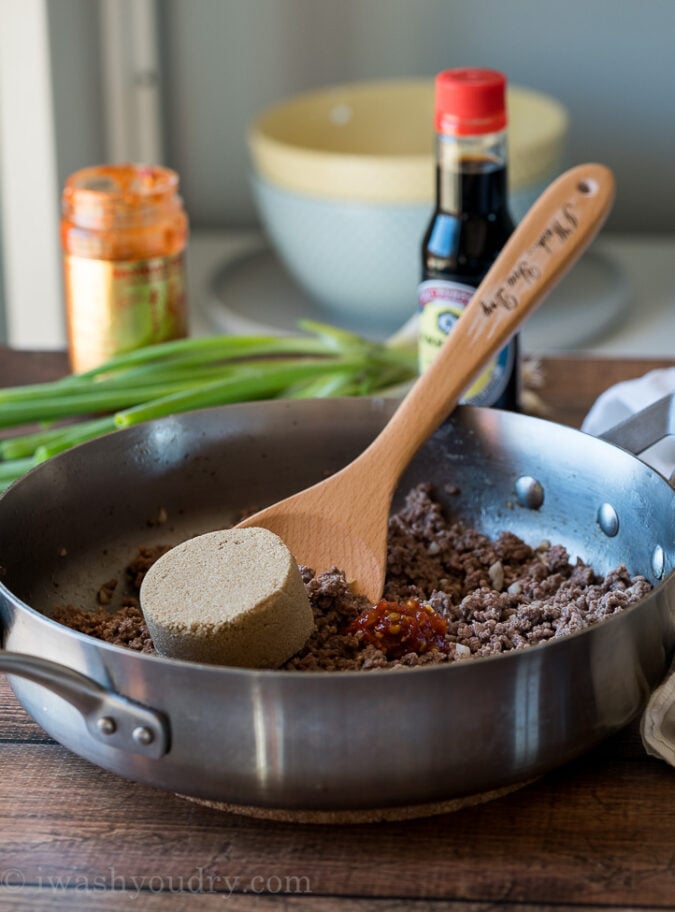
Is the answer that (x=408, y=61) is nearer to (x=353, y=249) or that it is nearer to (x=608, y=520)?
(x=353, y=249)

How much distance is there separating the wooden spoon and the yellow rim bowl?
792 millimetres

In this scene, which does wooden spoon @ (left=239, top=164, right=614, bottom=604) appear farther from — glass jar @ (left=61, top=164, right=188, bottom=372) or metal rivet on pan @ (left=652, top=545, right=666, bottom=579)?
glass jar @ (left=61, top=164, right=188, bottom=372)

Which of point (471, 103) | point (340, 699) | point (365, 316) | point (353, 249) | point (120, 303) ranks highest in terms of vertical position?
point (471, 103)

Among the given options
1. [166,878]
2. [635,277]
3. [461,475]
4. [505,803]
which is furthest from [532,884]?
[635,277]

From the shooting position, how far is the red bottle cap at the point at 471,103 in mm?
1124

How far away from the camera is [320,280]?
1990 mm

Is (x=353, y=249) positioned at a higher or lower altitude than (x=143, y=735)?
lower

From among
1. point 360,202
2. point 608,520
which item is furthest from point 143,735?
point 360,202

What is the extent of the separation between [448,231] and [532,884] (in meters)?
0.68

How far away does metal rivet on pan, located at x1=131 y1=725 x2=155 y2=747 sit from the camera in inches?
27.8

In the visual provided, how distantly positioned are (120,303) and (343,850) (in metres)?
0.84

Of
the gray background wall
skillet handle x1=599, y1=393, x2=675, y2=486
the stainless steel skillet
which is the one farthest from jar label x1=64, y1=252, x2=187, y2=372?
the gray background wall

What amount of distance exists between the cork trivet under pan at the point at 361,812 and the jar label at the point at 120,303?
30.5 inches

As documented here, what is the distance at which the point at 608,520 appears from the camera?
3.27ft
